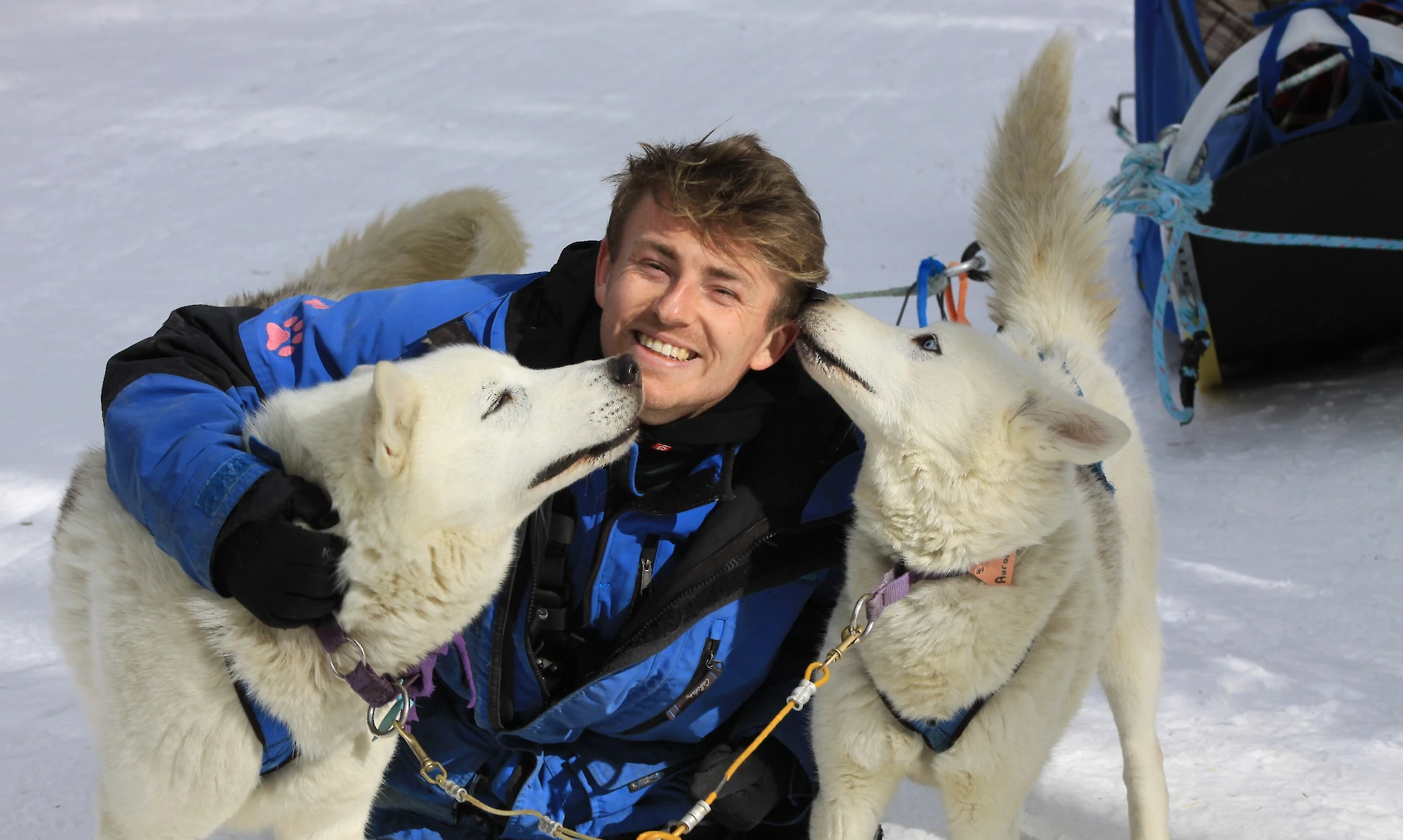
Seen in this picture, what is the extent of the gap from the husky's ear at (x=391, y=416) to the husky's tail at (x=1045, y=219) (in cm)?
163

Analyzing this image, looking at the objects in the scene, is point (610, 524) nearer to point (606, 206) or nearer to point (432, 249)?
point (432, 249)

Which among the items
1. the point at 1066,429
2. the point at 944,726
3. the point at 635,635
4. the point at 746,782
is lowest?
the point at 746,782

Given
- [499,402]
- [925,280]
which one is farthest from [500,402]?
[925,280]

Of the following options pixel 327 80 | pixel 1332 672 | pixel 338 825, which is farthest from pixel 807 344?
pixel 327 80

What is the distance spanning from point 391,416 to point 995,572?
109cm

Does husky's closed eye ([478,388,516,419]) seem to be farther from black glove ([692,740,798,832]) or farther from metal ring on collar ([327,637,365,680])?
black glove ([692,740,798,832])

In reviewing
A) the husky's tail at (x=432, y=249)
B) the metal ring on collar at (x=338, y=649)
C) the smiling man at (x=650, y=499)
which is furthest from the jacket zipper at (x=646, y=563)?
the husky's tail at (x=432, y=249)

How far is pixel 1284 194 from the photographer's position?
13.0 feet

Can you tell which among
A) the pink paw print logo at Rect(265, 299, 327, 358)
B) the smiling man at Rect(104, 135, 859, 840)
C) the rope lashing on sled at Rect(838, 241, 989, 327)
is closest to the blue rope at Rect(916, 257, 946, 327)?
the rope lashing on sled at Rect(838, 241, 989, 327)

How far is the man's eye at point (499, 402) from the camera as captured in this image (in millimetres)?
1821

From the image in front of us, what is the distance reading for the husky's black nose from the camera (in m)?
1.88

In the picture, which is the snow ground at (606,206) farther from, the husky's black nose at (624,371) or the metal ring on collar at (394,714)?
the husky's black nose at (624,371)

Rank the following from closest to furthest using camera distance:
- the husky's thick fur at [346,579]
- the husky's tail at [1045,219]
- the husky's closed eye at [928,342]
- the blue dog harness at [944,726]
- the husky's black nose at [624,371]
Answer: the husky's thick fur at [346,579], the husky's black nose at [624,371], the blue dog harness at [944,726], the husky's closed eye at [928,342], the husky's tail at [1045,219]

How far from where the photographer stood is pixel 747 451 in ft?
7.56
